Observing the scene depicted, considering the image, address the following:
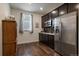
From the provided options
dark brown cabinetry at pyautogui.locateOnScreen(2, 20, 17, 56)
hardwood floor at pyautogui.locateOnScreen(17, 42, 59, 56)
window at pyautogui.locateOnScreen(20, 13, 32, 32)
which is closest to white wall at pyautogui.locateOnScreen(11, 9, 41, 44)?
window at pyautogui.locateOnScreen(20, 13, 32, 32)

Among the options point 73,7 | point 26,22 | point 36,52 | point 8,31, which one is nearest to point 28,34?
point 26,22

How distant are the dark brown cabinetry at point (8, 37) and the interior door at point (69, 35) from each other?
1.74 meters

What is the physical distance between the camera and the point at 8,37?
3.55m

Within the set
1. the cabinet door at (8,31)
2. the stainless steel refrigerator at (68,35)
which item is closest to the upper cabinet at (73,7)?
the stainless steel refrigerator at (68,35)

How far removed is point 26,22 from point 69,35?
4.87m

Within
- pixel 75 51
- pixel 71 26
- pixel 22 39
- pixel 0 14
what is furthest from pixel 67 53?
pixel 22 39

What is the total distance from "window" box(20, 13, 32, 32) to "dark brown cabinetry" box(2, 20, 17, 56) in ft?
11.9

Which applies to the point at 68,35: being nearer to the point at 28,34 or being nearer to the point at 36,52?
the point at 36,52

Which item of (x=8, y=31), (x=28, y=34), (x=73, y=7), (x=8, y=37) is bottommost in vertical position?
(x=28, y=34)

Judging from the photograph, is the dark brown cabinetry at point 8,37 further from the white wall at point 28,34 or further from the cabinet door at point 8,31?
the white wall at point 28,34

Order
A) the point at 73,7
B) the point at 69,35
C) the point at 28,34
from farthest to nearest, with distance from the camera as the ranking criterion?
the point at 28,34
the point at 69,35
the point at 73,7

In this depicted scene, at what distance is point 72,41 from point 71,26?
1.44 feet

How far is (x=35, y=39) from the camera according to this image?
26.1ft

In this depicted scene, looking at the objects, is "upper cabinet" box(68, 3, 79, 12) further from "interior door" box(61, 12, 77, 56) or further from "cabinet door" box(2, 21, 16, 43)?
"cabinet door" box(2, 21, 16, 43)
